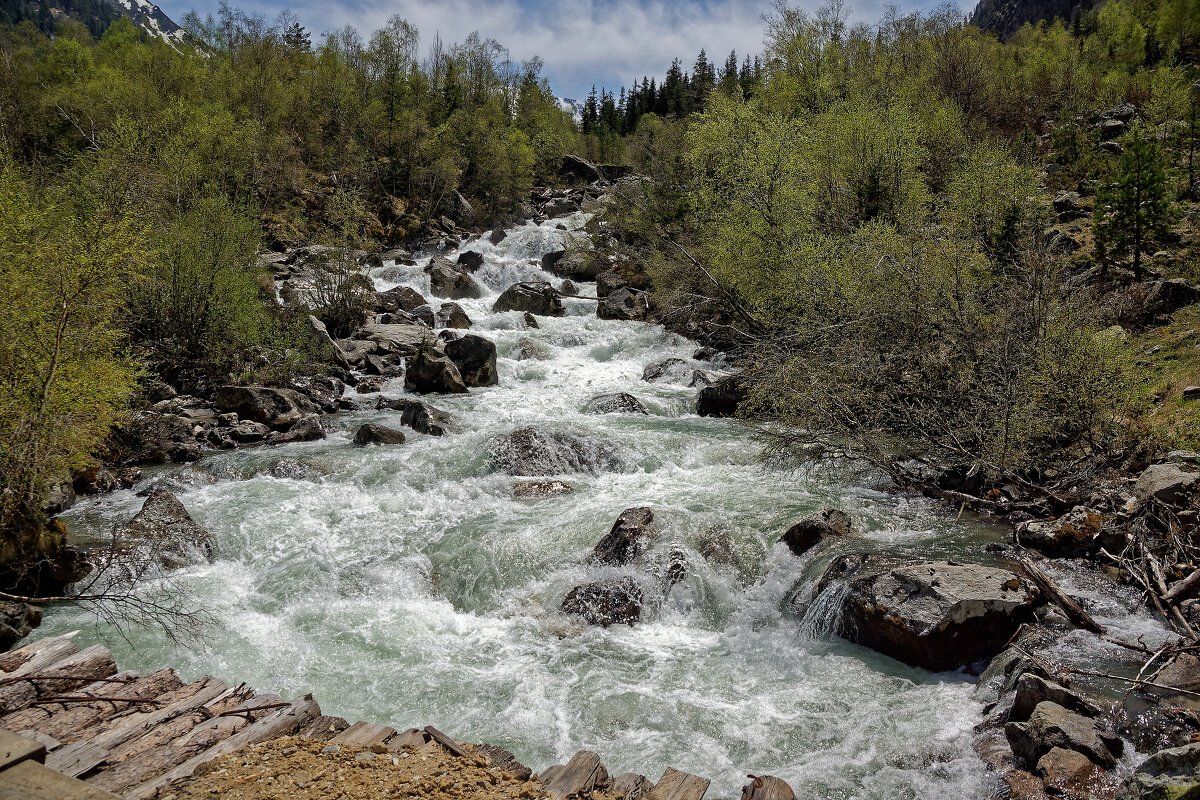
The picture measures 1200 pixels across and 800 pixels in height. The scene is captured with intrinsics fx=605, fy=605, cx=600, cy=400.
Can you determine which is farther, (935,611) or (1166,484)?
(1166,484)

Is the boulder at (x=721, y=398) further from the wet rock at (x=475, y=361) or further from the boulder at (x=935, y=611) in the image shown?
the boulder at (x=935, y=611)

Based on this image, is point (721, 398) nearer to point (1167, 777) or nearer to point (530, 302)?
point (1167, 777)

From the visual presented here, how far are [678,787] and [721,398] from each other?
13.6 meters

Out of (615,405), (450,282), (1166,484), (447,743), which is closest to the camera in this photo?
(447,743)

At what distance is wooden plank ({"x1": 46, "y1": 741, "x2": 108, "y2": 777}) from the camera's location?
4.01 m

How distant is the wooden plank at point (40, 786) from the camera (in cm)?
230

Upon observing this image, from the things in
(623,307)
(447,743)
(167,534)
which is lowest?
(447,743)

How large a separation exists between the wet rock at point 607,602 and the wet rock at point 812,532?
265cm

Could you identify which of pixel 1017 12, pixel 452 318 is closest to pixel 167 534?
pixel 452 318

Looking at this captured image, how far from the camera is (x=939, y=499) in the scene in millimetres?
10977

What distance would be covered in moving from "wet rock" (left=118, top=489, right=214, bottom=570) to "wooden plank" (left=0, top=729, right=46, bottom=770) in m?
7.56

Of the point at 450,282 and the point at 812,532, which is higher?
the point at 450,282

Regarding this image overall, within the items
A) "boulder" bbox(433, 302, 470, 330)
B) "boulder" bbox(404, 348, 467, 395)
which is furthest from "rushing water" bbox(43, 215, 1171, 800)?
"boulder" bbox(433, 302, 470, 330)

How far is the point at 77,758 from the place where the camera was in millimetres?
4105
